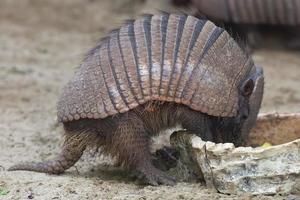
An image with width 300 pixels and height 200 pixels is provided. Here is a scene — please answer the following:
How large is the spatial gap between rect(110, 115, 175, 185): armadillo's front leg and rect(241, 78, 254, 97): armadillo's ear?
85cm

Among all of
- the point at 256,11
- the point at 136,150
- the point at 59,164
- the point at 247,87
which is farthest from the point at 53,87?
the point at 256,11

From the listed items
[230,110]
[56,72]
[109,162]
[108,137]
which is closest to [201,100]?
[230,110]

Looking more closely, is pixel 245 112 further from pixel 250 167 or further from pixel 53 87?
pixel 53 87

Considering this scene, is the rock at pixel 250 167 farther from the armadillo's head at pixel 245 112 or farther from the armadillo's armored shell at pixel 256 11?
the armadillo's armored shell at pixel 256 11

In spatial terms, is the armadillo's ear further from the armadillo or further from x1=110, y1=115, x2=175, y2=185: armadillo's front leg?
x1=110, y1=115, x2=175, y2=185: armadillo's front leg

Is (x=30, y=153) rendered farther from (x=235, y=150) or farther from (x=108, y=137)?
(x=235, y=150)

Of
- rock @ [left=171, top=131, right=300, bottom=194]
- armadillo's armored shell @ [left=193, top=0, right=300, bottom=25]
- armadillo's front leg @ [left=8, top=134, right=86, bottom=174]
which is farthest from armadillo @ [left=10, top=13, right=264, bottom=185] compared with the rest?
armadillo's armored shell @ [left=193, top=0, right=300, bottom=25]

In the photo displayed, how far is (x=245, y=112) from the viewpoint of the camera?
20.0 feet

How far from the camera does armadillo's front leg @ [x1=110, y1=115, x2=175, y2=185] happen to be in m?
5.75

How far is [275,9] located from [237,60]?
236 inches

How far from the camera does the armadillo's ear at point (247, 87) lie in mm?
5988

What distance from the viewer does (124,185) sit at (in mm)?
5797

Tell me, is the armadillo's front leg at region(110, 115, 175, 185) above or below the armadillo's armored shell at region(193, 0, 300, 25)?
below

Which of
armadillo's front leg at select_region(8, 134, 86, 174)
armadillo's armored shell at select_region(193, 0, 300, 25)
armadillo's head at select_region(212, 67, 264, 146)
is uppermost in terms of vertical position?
armadillo's armored shell at select_region(193, 0, 300, 25)
